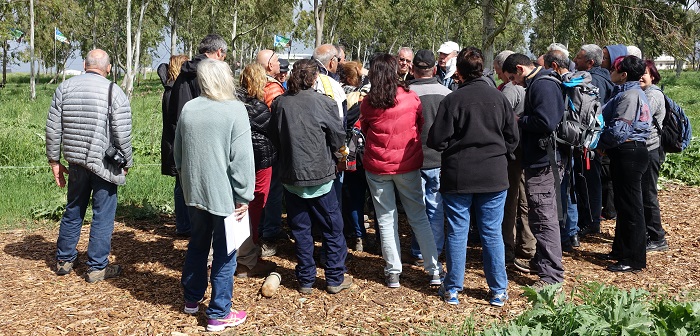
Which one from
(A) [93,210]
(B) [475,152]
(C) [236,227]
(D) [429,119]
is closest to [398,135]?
(D) [429,119]

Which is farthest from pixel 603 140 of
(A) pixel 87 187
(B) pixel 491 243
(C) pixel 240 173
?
(A) pixel 87 187

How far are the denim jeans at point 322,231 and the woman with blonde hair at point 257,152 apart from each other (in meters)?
0.40

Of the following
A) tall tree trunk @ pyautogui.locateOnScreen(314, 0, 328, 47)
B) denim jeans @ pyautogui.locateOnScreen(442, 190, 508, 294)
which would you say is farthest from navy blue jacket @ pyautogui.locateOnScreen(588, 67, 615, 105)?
tall tree trunk @ pyautogui.locateOnScreen(314, 0, 328, 47)

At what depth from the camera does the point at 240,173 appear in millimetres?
4125

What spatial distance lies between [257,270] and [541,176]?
2511 mm

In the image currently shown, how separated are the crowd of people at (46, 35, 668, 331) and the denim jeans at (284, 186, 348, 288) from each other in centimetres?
1

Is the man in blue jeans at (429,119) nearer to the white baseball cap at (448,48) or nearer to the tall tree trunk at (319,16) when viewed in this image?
the white baseball cap at (448,48)

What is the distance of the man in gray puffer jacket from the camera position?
16.7ft

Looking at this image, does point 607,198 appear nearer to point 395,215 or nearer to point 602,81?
A: point 602,81

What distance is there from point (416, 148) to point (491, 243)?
0.93 metres

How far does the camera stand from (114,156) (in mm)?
5090

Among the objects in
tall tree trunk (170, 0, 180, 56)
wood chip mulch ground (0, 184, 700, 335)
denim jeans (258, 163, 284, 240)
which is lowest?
wood chip mulch ground (0, 184, 700, 335)

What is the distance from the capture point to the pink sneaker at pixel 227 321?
433 cm

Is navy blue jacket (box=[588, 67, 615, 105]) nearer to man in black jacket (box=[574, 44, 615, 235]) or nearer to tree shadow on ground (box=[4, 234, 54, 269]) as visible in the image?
man in black jacket (box=[574, 44, 615, 235])
